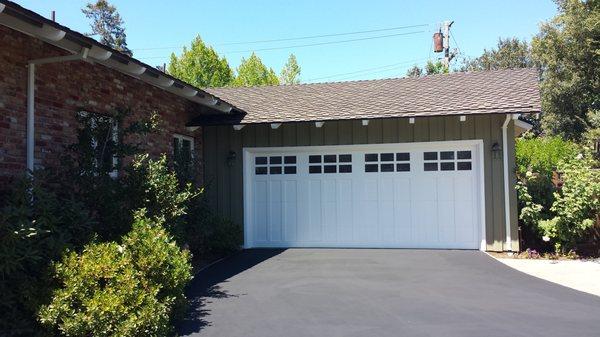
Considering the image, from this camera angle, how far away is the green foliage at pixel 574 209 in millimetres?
9359

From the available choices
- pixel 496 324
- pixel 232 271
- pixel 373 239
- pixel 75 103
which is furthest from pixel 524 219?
pixel 75 103

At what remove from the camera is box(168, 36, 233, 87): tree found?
28625 millimetres

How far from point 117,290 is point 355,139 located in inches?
270

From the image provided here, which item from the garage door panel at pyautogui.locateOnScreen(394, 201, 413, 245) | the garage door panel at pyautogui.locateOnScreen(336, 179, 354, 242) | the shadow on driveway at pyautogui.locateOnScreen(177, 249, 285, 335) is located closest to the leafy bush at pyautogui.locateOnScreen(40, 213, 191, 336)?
the shadow on driveway at pyautogui.locateOnScreen(177, 249, 285, 335)

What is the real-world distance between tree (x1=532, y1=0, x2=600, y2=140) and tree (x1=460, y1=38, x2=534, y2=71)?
919 cm

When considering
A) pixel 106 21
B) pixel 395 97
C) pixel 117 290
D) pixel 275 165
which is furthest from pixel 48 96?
pixel 106 21

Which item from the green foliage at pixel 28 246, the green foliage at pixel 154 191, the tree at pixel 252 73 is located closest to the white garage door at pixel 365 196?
the green foliage at pixel 154 191

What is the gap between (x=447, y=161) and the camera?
10.4 meters

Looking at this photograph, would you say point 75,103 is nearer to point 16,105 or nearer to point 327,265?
point 16,105

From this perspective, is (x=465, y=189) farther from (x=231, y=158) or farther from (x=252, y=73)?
(x=252, y=73)

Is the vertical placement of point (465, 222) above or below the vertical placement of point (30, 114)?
below

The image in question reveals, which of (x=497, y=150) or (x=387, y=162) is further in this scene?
(x=387, y=162)

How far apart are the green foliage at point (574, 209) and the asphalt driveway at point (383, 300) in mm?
1675

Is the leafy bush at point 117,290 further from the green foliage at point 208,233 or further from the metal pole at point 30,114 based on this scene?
the green foliage at point 208,233
